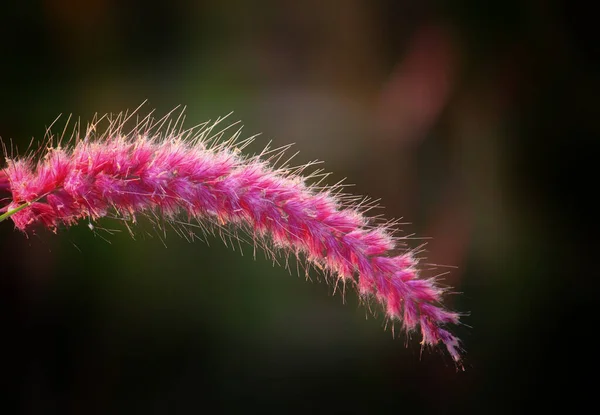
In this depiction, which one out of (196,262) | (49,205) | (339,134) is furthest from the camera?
(339,134)

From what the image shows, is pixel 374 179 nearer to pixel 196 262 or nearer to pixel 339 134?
pixel 339 134

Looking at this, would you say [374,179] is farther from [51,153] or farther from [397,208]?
[51,153]

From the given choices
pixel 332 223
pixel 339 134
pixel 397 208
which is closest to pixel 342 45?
pixel 339 134

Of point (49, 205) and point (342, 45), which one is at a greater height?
point (342, 45)

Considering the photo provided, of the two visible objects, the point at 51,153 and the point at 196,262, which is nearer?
the point at 51,153

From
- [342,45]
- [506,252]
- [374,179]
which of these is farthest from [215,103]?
[506,252]

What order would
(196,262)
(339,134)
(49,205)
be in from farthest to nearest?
(339,134), (196,262), (49,205)

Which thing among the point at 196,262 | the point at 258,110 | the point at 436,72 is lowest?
the point at 196,262
